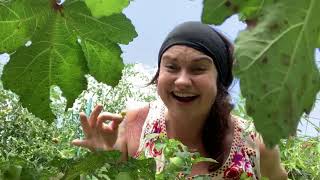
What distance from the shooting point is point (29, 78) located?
1.01m

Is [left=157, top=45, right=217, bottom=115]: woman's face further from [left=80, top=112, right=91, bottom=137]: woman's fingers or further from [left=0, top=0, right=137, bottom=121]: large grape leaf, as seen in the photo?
[left=0, top=0, right=137, bottom=121]: large grape leaf

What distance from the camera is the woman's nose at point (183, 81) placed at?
2.21 meters

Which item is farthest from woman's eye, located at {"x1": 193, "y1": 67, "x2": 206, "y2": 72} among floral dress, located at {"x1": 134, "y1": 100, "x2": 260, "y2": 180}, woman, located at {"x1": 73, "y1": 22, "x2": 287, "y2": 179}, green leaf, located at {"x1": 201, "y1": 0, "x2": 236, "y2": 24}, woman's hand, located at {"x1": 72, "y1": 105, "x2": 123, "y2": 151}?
green leaf, located at {"x1": 201, "y1": 0, "x2": 236, "y2": 24}

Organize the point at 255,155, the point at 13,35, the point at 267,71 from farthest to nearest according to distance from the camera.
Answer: the point at 255,155
the point at 13,35
the point at 267,71

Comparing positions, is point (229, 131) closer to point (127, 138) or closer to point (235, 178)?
point (235, 178)

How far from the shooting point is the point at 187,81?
2.22m

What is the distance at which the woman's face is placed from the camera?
7.34 feet

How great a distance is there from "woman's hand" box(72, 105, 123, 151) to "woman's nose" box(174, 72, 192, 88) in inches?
18.6

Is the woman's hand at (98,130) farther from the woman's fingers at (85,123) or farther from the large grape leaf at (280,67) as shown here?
the large grape leaf at (280,67)

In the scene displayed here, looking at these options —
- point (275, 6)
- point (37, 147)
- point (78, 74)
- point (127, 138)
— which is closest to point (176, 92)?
point (127, 138)

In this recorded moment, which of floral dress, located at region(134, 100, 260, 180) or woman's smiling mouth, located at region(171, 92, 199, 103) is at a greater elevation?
woman's smiling mouth, located at region(171, 92, 199, 103)

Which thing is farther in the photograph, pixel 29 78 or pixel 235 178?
pixel 235 178

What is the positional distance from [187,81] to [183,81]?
1cm

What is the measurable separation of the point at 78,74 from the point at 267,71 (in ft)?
1.86
